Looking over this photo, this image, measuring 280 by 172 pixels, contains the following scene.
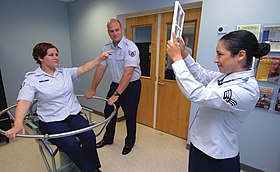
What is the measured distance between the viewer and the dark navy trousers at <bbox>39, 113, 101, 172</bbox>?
1419mm

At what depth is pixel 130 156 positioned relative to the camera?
230cm

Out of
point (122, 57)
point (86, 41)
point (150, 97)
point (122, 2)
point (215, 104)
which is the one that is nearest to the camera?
point (215, 104)

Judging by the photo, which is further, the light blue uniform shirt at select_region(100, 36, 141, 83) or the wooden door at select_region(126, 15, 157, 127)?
the wooden door at select_region(126, 15, 157, 127)

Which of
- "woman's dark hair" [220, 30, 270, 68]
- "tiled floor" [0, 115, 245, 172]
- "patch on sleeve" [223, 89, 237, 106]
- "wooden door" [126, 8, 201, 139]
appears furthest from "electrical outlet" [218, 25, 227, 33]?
"tiled floor" [0, 115, 245, 172]

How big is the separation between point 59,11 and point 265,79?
392 centimetres

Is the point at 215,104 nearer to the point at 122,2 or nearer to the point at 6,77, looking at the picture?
the point at 122,2

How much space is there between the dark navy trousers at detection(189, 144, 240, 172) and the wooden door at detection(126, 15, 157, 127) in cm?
194

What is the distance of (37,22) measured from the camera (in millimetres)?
3336

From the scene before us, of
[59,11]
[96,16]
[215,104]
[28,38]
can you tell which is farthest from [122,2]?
[215,104]

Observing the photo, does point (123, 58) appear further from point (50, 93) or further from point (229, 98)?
point (229, 98)

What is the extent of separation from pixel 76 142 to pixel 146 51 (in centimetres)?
197

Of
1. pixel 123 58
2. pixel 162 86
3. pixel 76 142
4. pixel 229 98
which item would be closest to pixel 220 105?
pixel 229 98

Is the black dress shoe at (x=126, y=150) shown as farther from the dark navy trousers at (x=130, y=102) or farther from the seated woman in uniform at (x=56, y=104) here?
the seated woman in uniform at (x=56, y=104)

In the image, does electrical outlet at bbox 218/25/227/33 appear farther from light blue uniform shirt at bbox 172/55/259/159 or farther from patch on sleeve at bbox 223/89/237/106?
patch on sleeve at bbox 223/89/237/106
